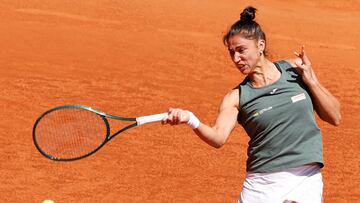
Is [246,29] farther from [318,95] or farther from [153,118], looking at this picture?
[153,118]

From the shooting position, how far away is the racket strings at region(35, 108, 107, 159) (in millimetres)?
5910

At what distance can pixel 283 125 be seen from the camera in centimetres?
457

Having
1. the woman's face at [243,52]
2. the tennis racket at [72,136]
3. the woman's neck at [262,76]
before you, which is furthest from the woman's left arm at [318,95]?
the tennis racket at [72,136]

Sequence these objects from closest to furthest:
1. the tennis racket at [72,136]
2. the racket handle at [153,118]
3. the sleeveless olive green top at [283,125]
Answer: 1. the sleeveless olive green top at [283,125]
2. the racket handle at [153,118]
3. the tennis racket at [72,136]

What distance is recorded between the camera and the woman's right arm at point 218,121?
4.59 meters

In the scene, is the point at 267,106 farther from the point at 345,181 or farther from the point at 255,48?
the point at 345,181

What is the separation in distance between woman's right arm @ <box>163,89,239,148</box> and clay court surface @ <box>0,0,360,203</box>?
346 centimetres

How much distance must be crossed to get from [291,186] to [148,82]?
7.34 meters

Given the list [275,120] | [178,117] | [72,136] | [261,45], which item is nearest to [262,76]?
[261,45]

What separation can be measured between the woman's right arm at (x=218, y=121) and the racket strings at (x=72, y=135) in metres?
1.29

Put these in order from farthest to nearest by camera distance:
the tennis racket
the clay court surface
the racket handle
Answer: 1. the clay court surface
2. the tennis racket
3. the racket handle

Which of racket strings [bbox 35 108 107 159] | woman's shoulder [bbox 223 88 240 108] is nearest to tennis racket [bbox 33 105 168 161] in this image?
racket strings [bbox 35 108 107 159]

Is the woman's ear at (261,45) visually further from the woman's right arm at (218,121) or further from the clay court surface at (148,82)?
the clay court surface at (148,82)

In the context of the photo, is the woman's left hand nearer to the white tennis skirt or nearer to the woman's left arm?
the woman's left arm
